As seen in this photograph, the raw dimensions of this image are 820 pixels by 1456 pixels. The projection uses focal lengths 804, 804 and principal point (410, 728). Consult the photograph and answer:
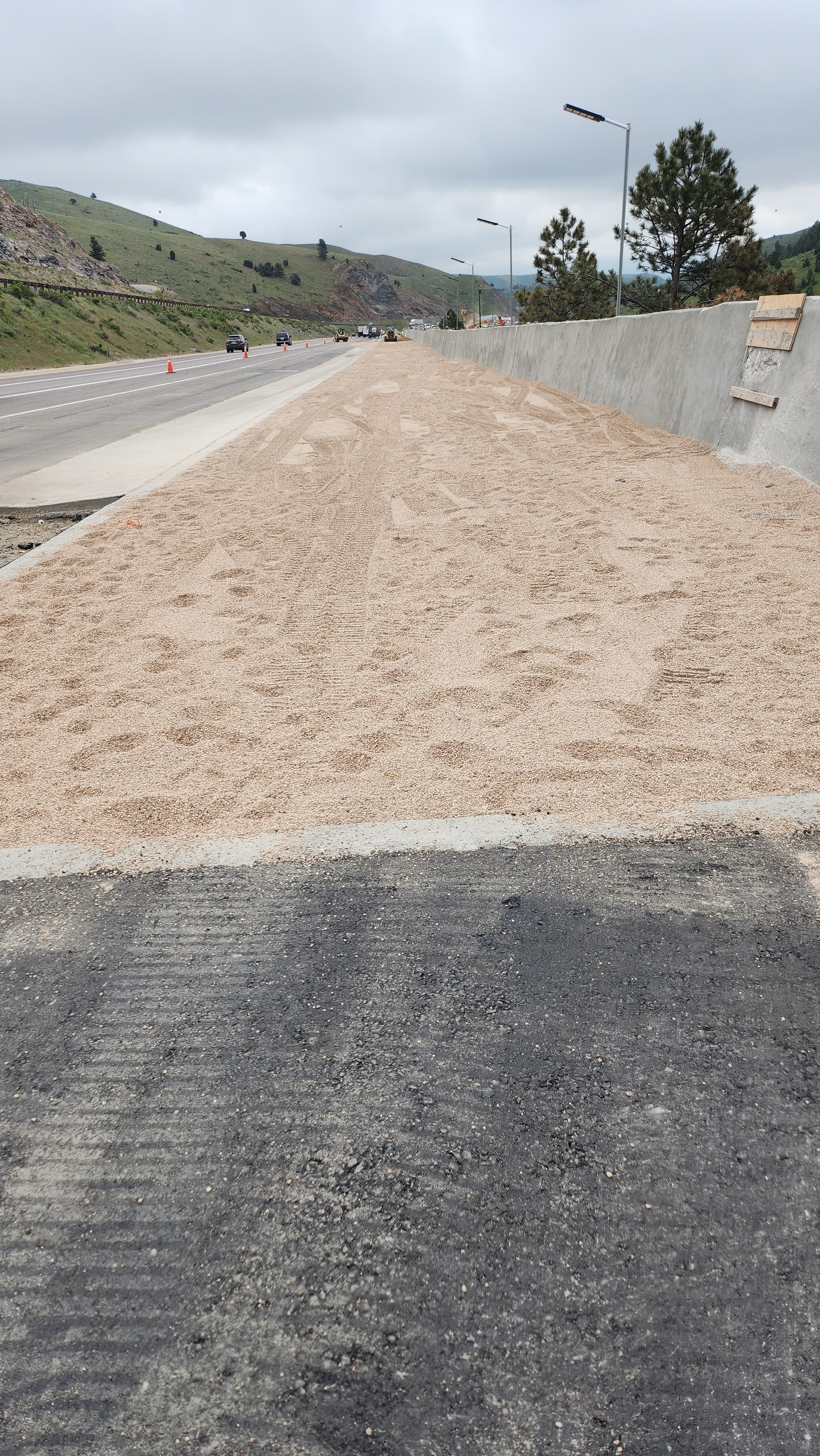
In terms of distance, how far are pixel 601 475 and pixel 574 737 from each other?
20.0 ft

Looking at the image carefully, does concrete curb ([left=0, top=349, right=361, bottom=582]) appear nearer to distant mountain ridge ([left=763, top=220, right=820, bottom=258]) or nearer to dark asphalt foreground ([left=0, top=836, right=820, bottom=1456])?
dark asphalt foreground ([left=0, top=836, right=820, bottom=1456])

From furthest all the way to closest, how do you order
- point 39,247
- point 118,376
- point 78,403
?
point 39,247 < point 118,376 < point 78,403

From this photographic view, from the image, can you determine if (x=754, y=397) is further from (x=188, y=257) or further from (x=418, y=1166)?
(x=188, y=257)

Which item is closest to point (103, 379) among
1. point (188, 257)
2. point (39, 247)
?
point (39, 247)

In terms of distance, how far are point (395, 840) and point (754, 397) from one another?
7.47 m

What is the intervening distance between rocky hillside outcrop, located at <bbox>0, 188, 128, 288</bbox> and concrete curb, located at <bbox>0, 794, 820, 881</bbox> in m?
60.7

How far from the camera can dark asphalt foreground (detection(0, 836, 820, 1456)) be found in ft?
4.78

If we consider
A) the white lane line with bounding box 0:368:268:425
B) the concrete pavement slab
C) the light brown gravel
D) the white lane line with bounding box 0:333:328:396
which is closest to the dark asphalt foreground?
the light brown gravel

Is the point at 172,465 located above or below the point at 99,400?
below

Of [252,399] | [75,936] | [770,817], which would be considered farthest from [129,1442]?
[252,399]

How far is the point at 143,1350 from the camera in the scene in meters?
1.55

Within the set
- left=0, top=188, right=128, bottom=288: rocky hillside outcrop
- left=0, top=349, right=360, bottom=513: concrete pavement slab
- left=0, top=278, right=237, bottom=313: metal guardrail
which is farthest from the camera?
left=0, top=188, right=128, bottom=288: rocky hillside outcrop

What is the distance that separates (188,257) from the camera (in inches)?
5094

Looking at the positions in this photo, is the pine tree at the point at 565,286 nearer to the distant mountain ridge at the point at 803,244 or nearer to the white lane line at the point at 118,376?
the white lane line at the point at 118,376
